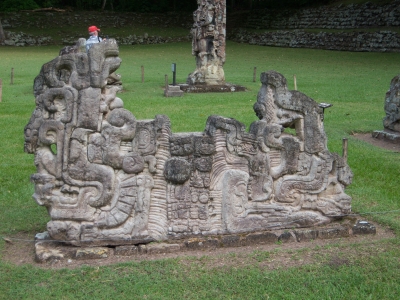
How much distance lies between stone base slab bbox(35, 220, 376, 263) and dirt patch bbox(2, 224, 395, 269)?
0.05m

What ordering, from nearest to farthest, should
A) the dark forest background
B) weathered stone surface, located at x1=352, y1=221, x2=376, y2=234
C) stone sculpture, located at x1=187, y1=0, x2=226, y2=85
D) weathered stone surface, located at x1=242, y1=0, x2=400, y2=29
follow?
weathered stone surface, located at x1=352, y1=221, x2=376, y2=234
stone sculpture, located at x1=187, y1=0, x2=226, y2=85
weathered stone surface, located at x1=242, y1=0, x2=400, y2=29
the dark forest background

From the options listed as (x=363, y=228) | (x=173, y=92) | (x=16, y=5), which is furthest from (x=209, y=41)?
(x=16, y=5)

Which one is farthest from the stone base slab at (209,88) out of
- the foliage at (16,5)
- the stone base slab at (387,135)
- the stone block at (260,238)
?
the foliage at (16,5)

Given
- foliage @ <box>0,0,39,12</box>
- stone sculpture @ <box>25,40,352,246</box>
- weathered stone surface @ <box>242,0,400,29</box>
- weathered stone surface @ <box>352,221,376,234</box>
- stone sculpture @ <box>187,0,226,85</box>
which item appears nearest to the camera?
stone sculpture @ <box>25,40,352,246</box>

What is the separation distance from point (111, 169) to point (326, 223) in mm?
2622

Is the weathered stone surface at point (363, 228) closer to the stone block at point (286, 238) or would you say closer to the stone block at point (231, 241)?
the stone block at point (286, 238)

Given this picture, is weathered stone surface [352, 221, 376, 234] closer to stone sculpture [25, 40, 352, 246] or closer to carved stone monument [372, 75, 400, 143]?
stone sculpture [25, 40, 352, 246]

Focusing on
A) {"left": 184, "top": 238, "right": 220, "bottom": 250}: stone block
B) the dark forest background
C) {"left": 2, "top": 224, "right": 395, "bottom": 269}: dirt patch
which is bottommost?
{"left": 2, "top": 224, "right": 395, "bottom": 269}: dirt patch

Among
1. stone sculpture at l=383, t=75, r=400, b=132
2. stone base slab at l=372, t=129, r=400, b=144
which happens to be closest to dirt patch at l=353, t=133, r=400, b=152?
stone base slab at l=372, t=129, r=400, b=144

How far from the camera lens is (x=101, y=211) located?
6.18 meters

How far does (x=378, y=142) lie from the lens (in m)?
12.7

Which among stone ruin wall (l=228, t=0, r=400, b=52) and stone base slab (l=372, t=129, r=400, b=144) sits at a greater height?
stone ruin wall (l=228, t=0, r=400, b=52)

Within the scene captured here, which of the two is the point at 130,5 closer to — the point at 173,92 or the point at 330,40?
the point at 330,40

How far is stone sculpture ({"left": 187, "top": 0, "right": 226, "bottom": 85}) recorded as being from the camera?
20.3 m
